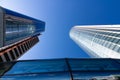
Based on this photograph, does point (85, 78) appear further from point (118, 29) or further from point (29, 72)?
point (118, 29)

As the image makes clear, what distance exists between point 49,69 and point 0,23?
41474mm

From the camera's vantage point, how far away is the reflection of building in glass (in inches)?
379

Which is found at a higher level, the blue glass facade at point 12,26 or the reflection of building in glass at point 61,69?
the reflection of building in glass at point 61,69

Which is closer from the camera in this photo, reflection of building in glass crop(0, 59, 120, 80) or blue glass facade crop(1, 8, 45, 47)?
reflection of building in glass crop(0, 59, 120, 80)

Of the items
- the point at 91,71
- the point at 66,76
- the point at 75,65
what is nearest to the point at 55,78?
the point at 66,76

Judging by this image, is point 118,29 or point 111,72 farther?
point 118,29

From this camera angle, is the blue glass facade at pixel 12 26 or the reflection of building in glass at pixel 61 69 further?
the blue glass facade at pixel 12 26

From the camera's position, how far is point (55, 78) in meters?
9.33

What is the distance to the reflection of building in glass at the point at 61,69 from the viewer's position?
9.62 metres

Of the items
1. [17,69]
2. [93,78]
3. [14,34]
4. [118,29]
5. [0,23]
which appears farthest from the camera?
[14,34]

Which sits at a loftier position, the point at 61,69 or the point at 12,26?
the point at 61,69

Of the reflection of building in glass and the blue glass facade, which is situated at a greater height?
the reflection of building in glass

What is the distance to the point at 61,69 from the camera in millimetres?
10695

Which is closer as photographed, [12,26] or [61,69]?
[61,69]
